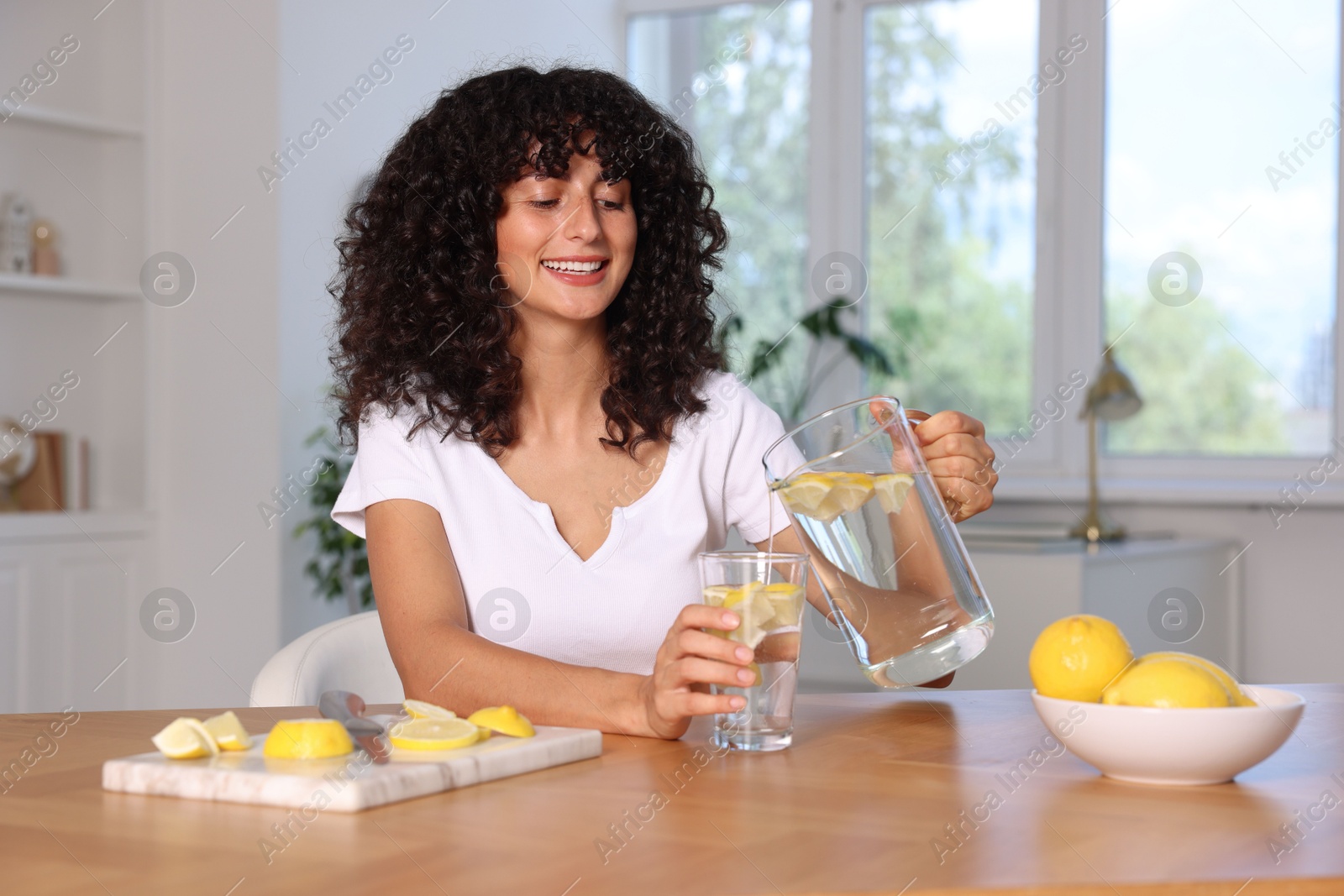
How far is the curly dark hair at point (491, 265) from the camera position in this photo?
157 centimetres

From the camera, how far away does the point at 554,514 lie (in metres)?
1.54

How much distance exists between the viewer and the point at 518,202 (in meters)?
1.59

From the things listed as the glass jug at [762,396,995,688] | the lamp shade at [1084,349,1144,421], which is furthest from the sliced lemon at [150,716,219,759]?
the lamp shade at [1084,349,1144,421]

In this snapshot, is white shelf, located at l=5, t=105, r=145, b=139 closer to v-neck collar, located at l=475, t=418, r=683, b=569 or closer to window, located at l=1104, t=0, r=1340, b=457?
v-neck collar, located at l=475, t=418, r=683, b=569

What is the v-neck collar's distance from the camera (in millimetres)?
1497

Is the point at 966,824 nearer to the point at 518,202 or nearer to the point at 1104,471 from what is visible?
the point at 518,202

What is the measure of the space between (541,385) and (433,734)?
747 millimetres

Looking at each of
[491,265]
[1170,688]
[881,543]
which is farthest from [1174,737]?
[491,265]

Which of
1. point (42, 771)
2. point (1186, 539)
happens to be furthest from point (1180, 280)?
point (42, 771)

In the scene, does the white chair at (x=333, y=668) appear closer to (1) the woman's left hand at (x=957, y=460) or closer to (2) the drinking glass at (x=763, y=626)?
(2) the drinking glass at (x=763, y=626)

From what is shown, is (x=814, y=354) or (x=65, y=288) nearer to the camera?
(x=65, y=288)

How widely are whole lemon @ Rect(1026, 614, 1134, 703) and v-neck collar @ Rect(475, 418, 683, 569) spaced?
62 cm

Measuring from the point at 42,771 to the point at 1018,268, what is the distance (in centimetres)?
325

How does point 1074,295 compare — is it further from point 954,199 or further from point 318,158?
point 318,158
